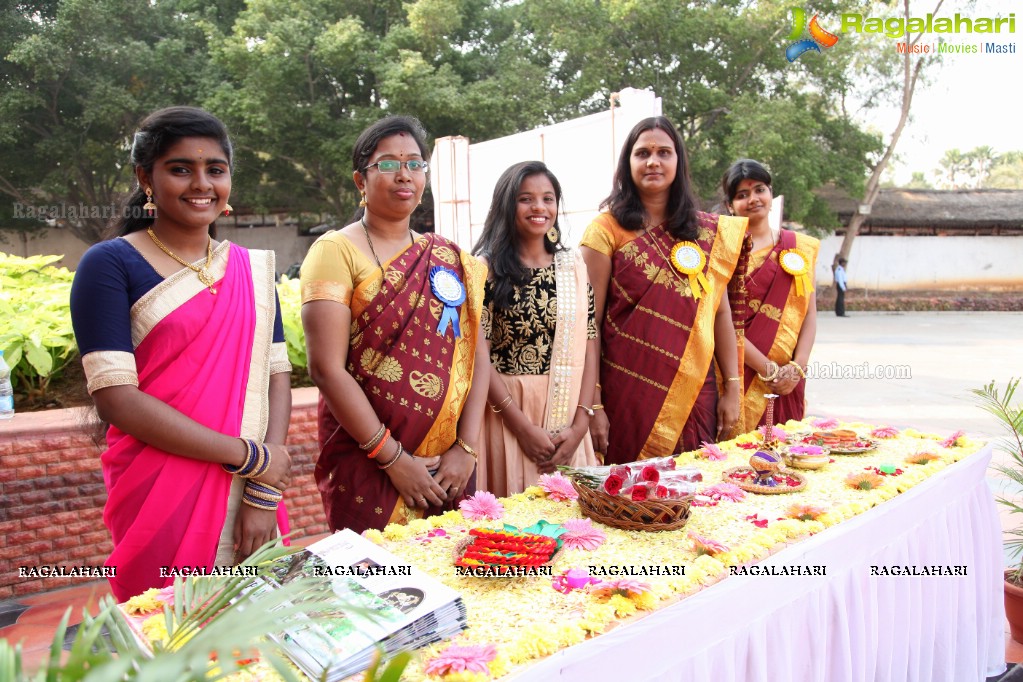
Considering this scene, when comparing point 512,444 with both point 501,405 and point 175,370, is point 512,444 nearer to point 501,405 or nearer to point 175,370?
point 501,405

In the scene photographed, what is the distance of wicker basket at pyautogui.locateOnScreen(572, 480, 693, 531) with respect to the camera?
1.71 meters

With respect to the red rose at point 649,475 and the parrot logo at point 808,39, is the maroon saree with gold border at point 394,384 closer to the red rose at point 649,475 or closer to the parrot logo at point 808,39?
the red rose at point 649,475

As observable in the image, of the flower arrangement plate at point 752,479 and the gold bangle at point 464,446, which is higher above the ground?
the gold bangle at point 464,446

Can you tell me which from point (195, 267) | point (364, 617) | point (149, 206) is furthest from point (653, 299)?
point (364, 617)

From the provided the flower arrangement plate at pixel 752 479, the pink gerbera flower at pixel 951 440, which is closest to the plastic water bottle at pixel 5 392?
the flower arrangement plate at pixel 752 479

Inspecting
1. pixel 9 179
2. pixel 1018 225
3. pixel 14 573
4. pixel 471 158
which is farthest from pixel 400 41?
pixel 1018 225

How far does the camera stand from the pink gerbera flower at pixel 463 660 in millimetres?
1131

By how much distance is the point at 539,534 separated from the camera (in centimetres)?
164

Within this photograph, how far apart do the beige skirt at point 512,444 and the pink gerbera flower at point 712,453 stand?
58 centimetres

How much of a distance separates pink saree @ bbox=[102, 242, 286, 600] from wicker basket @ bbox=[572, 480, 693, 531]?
0.97 meters

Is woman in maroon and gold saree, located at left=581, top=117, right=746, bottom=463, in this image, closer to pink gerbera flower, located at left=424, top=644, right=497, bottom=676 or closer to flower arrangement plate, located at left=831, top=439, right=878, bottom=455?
flower arrangement plate, located at left=831, top=439, right=878, bottom=455

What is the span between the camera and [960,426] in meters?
6.40

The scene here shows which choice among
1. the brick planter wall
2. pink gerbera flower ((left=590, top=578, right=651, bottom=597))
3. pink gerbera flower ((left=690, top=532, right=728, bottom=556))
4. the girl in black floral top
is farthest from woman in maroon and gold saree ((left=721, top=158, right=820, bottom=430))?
the brick planter wall

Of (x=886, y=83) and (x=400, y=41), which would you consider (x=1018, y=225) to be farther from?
(x=400, y=41)
